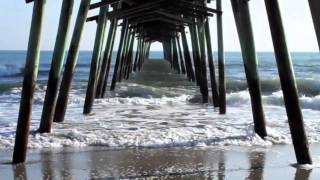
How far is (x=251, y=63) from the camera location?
5.40 m

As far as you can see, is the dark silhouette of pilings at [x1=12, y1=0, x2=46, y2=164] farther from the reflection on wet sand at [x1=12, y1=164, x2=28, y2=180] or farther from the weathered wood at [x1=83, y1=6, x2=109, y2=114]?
the weathered wood at [x1=83, y1=6, x2=109, y2=114]

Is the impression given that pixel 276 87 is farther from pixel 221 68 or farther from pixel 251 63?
pixel 251 63

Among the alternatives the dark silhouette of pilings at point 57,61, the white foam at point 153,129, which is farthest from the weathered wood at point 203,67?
the dark silhouette of pilings at point 57,61

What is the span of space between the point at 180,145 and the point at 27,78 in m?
1.69

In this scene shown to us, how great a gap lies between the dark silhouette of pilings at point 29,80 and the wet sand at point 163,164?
0.64ft

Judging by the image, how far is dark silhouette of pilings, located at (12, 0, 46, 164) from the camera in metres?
3.97

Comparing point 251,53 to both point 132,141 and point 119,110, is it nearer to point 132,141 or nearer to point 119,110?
point 132,141

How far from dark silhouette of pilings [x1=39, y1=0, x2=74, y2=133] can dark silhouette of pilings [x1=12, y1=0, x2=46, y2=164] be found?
1014mm

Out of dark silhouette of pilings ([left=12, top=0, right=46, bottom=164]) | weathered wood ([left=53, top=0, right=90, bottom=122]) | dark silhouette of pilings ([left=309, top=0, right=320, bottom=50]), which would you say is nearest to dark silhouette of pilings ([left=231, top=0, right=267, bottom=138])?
weathered wood ([left=53, top=0, right=90, bottom=122])

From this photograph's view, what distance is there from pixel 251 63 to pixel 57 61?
193cm

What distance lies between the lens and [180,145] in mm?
5082

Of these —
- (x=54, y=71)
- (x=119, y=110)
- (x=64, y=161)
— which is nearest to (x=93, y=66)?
(x=119, y=110)

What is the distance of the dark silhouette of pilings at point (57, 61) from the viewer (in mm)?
5043

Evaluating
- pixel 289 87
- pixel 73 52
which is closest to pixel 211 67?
pixel 73 52
